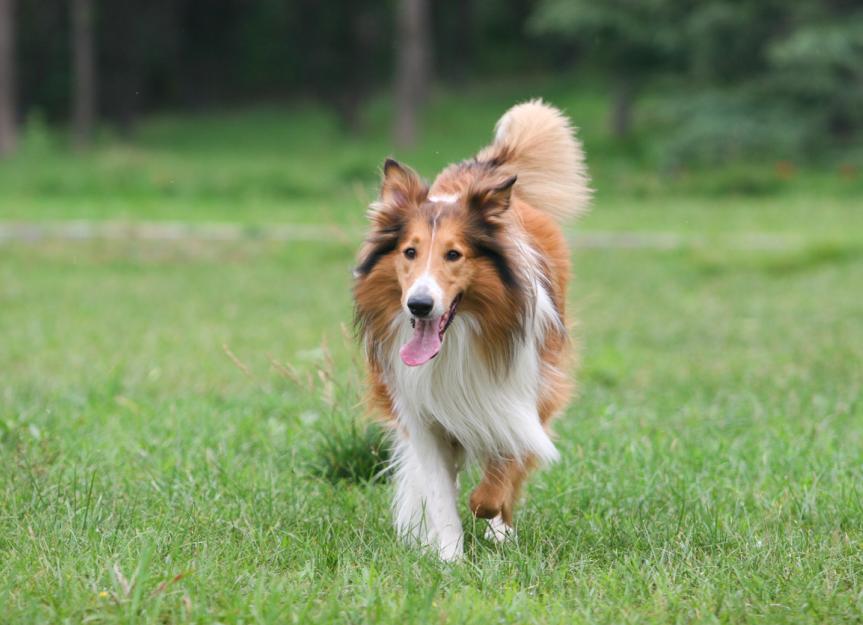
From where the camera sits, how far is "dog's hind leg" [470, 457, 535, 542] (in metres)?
4.60

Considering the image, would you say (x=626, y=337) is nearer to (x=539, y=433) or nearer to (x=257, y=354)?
(x=257, y=354)

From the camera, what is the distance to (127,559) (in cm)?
405

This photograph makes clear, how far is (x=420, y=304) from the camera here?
4.09 metres

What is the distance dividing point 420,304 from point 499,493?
0.95 m

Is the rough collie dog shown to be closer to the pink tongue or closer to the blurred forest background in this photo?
the pink tongue

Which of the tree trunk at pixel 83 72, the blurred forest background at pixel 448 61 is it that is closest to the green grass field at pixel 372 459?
the blurred forest background at pixel 448 61

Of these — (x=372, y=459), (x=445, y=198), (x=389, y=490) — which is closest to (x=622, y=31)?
(x=372, y=459)

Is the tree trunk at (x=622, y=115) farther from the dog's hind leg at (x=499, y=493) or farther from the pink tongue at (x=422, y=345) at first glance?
the pink tongue at (x=422, y=345)

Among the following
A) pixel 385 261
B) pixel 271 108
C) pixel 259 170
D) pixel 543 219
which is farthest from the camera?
pixel 271 108

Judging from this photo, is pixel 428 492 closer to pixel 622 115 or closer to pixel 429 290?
pixel 429 290

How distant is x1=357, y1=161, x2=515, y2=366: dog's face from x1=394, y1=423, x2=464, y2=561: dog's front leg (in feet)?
1.97

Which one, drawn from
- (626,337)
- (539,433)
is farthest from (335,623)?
(626,337)

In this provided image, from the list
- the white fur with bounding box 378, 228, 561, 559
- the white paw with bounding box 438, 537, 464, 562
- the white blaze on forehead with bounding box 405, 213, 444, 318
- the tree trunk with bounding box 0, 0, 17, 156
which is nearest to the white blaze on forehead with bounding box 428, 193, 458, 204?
the white fur with bounding box 378, 228, 561, 559

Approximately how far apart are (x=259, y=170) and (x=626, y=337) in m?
18.3
